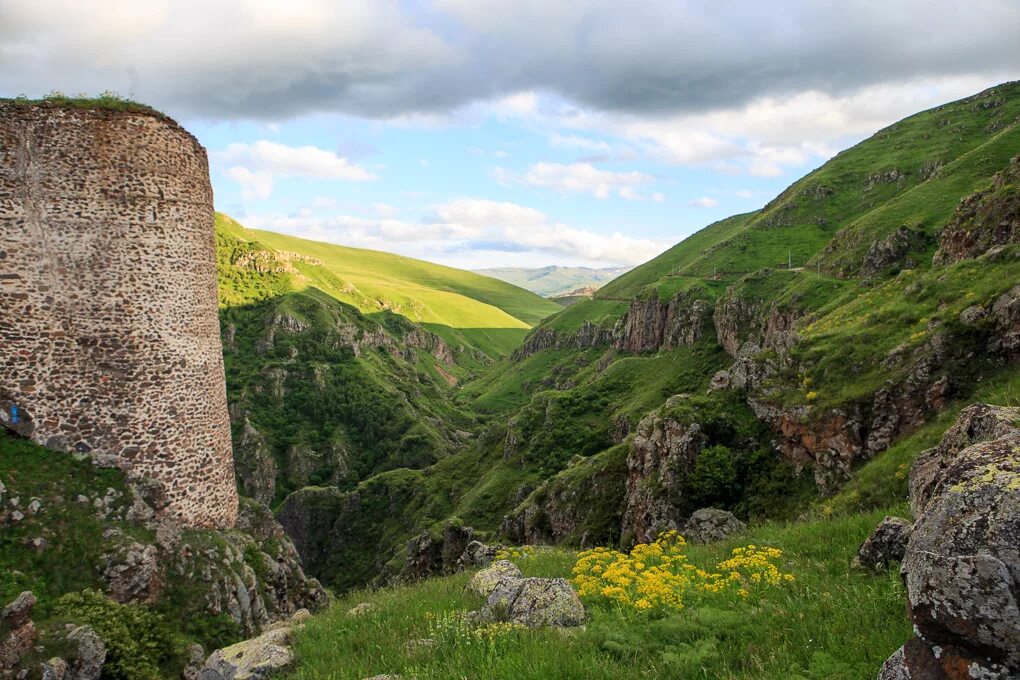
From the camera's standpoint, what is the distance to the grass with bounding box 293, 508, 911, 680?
6199mm

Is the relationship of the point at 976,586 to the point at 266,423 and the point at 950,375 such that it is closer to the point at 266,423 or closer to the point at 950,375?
the point at 950,375

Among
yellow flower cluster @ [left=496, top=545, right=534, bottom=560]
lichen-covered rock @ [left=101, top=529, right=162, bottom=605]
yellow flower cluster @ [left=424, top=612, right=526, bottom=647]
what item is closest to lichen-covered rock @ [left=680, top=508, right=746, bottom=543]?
yellow flower cluster @ [left=496, top=545, right=534, bottom=560]

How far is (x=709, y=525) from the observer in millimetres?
24328

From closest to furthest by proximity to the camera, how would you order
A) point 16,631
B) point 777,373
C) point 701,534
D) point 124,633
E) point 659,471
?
point 16,631 → point 124,633 → point 701,534 → point 777,373 → point 659,471

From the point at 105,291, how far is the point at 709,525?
931 inches

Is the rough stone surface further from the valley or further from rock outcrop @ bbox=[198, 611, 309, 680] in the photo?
rock outcrop @ bbox=[198, 611, 309, 680]

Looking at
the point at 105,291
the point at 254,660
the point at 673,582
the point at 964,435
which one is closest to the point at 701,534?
the point at 673,582

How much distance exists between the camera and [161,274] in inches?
720

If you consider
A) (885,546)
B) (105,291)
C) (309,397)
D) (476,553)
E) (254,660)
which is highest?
(105,291)

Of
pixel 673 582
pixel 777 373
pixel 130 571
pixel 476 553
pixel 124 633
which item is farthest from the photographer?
pixel 777 373

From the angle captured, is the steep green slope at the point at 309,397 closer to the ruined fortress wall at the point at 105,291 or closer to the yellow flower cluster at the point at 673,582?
the ruined fortress wall at the point at 105,291

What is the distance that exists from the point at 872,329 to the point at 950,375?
8005 mm

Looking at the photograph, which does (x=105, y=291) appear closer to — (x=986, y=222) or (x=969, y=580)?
(x=969, y=580)

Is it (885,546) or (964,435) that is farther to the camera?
(964,435)
